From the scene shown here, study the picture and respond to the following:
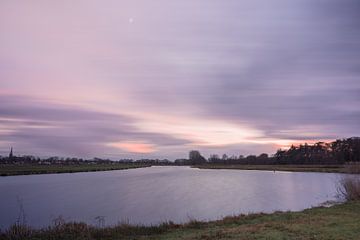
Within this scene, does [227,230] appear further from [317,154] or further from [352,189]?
[317,154]

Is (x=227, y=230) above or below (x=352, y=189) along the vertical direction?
below

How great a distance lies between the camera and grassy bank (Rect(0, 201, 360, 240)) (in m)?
12.7

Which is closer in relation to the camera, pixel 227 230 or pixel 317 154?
pixel 227 230

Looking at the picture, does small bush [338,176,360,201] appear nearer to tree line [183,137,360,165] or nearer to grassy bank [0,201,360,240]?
grassy bank [0,201,360,240]

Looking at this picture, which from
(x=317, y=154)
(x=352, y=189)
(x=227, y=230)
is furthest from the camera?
(x=317, y=154)

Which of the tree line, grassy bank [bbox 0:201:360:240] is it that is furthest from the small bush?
the tree line

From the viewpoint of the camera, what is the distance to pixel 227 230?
14.6 metres

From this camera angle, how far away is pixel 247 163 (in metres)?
177

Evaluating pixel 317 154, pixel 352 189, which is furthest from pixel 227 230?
pixel 317 154

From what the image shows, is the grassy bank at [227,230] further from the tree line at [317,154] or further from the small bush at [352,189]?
the tree line at [317,154]

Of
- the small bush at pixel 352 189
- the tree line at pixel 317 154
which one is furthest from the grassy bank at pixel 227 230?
the tree line at pixel 317 154

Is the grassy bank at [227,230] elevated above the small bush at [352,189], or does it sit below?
below

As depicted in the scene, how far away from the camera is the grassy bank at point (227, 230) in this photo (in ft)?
41.6

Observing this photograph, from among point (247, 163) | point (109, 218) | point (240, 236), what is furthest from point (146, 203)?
point (247, 163)
